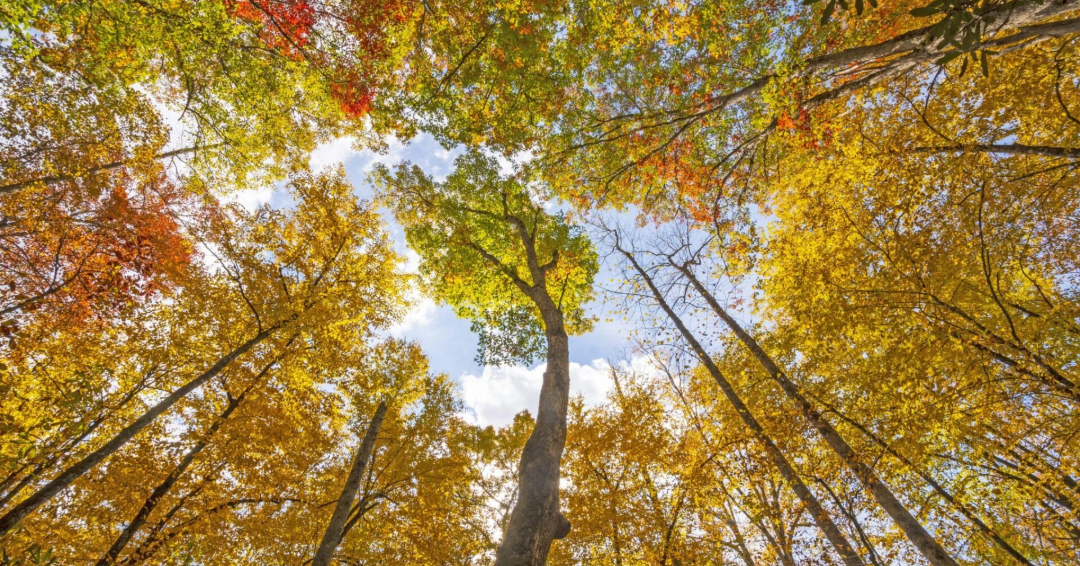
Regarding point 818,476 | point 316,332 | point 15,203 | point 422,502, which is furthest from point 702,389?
point 15,203

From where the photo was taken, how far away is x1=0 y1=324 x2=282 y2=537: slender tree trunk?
5.08 metres

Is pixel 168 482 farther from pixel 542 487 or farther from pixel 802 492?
pixel 802 492

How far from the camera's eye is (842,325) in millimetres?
6539

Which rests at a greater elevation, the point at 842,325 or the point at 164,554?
the point at 842,325

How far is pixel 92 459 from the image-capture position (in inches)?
221

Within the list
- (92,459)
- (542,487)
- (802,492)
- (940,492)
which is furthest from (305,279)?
(940,492)

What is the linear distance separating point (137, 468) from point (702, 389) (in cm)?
1451

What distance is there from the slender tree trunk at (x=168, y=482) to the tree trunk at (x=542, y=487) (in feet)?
24.8

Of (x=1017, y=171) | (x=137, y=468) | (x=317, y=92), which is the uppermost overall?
(x=317, y=92)

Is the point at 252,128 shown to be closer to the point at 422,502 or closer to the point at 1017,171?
the point at 422,502

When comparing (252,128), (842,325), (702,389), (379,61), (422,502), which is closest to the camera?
(842,325)

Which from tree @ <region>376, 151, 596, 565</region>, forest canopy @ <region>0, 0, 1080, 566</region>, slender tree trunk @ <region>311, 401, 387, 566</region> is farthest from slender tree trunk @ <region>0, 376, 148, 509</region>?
tree @ <region>376, 151, 596, 565</region>

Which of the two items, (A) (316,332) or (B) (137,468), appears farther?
(A) (316,332)

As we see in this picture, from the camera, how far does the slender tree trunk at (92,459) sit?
5082 millimetres
